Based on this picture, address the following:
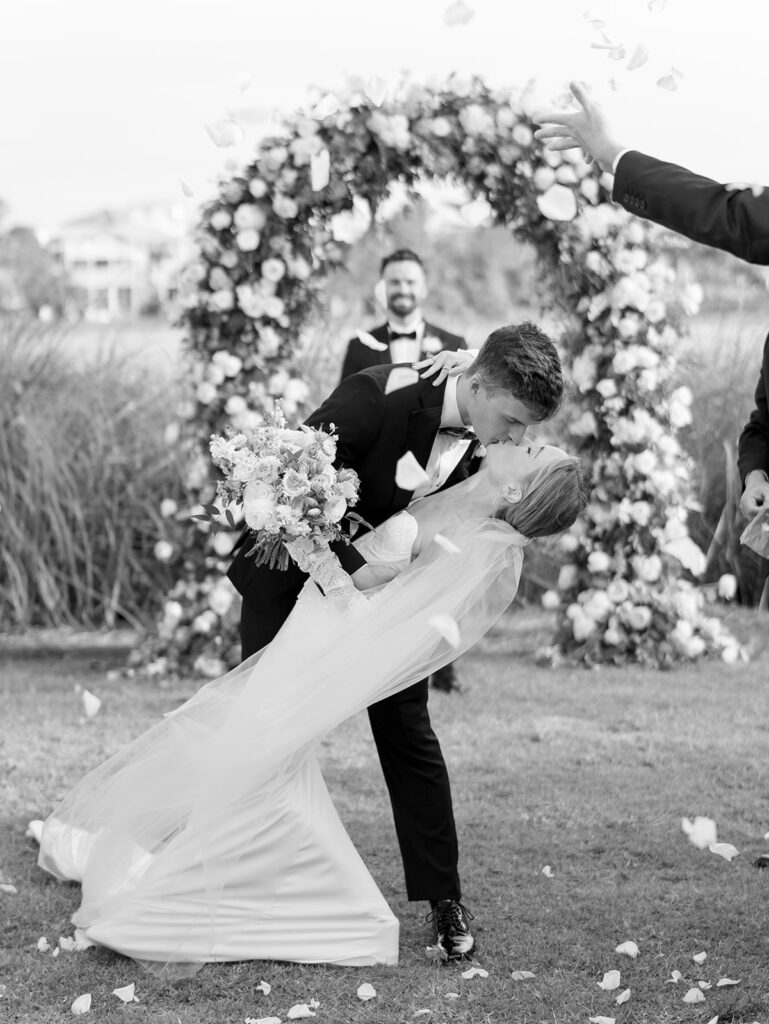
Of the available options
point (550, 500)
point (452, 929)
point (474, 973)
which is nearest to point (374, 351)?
point (550, 500)

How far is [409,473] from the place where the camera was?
3322mm

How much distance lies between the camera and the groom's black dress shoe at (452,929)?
3459mm

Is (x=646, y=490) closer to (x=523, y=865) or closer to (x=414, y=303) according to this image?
(x=414, y=303)

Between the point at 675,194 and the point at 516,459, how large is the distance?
104cm

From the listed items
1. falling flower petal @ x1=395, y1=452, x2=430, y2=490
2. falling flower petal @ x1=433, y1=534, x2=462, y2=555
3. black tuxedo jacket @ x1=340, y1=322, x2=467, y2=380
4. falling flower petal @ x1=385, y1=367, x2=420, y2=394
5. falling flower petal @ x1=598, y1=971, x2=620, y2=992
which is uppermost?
black tuxedo jacket @ x1=340, y1=322, x2=467, y2=380

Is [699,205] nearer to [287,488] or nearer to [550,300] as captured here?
[287,488]

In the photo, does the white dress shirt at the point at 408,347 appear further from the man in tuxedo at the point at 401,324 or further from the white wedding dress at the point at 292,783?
the white wedding dress at the point at 292,783

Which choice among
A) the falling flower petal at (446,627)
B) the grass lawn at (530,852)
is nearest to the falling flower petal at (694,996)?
the grass lawn at (530,852)

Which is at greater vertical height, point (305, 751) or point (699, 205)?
point (699, 205)

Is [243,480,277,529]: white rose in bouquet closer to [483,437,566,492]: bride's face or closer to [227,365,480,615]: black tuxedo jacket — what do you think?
[227,365,480,615]: black tuxedo jacket

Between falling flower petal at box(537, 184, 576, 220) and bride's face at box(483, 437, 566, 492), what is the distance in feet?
11.2

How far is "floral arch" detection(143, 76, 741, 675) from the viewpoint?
21.7ft

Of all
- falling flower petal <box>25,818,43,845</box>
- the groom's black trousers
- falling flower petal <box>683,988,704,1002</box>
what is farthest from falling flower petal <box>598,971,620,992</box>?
falling flower petal <box>25,818,43,845</box>

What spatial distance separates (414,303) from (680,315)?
5.04ft
